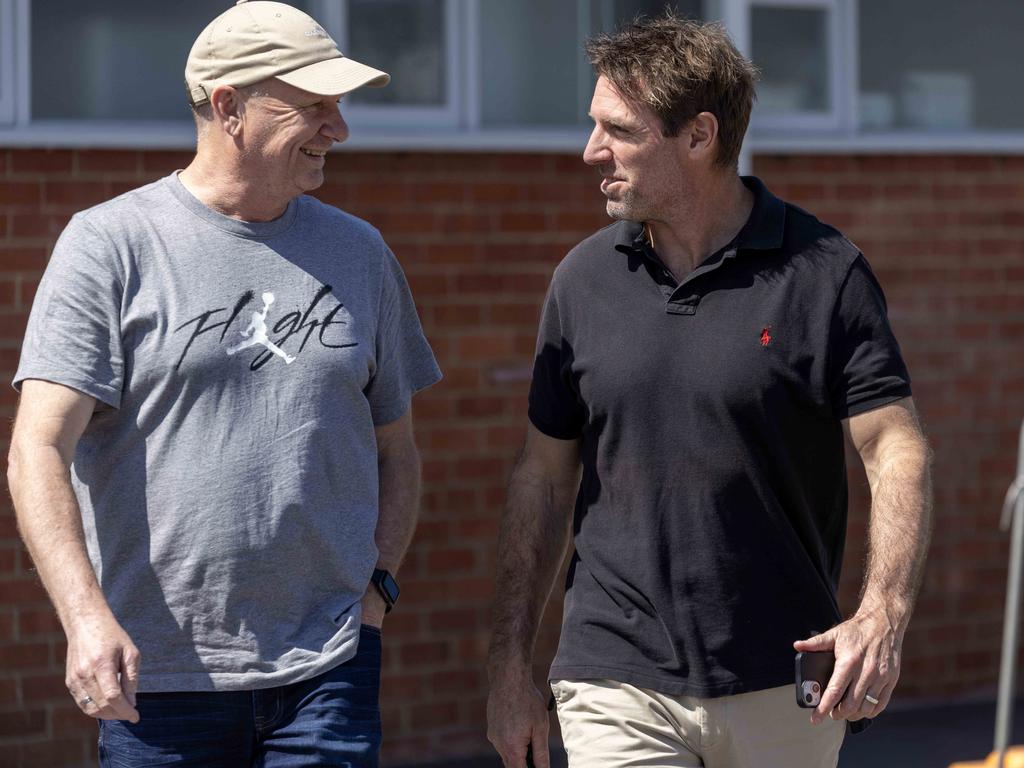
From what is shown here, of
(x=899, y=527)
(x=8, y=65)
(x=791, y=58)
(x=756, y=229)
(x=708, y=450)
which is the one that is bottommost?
(x=899, y=527)

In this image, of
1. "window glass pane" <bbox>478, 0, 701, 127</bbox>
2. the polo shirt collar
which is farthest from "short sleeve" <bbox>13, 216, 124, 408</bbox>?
"window glass pane" <bbox>478, 0, 701, 127</bbox>

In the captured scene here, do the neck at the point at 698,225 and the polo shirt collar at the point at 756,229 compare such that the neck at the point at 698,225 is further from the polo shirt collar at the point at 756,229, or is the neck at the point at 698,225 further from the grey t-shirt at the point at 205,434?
the grey t-shirt at the point at 205,434

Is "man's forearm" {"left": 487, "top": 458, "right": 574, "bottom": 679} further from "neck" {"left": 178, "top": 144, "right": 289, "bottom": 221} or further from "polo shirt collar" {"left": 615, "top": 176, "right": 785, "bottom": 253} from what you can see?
"neck" {"left": 178, "top": 144, "right": 289, "bottom": 221}

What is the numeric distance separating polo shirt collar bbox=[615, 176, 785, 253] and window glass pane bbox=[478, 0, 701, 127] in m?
Result: 2.93

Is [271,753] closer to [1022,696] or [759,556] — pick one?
[759,556]

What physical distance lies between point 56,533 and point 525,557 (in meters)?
1.05

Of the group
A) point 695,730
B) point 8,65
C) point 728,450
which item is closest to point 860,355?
point 728,450

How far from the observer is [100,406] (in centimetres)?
299

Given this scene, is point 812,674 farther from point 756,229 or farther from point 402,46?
point 402,46

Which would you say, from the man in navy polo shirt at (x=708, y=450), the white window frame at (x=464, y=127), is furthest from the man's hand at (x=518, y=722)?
the white window frame at (x=464, y=127)

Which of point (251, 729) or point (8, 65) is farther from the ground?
point (8, 65)

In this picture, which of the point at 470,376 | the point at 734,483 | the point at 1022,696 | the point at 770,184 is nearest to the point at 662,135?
the point at 734,483

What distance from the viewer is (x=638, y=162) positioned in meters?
3.28

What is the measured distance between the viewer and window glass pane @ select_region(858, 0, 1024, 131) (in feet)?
22.9
